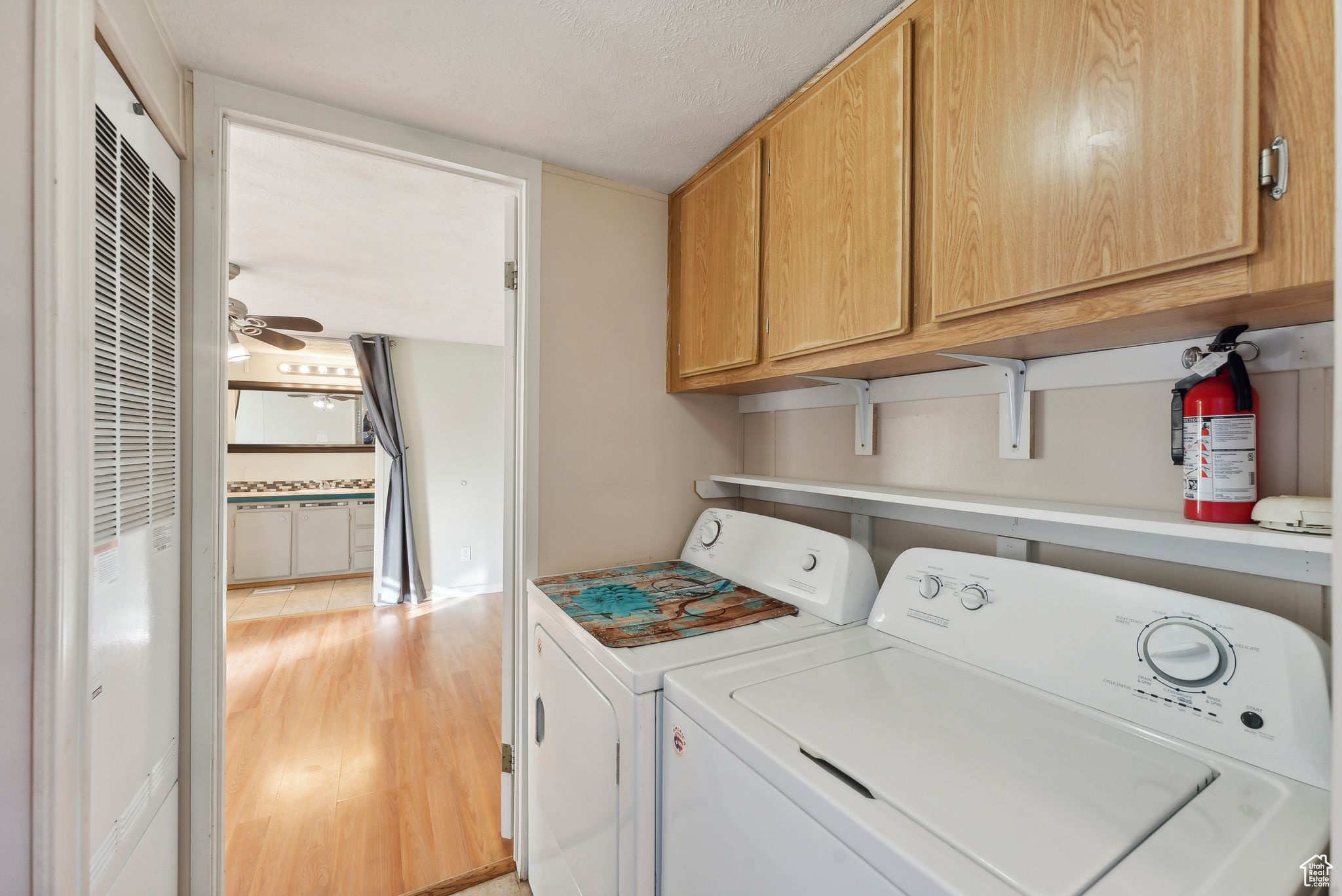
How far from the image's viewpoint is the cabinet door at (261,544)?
480cm

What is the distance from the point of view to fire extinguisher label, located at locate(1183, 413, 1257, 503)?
800mm

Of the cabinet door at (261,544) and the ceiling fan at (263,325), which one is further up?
the ceiling fan at (263,325)

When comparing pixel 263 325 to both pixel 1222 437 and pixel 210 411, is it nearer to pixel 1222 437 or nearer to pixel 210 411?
pixel 210 411

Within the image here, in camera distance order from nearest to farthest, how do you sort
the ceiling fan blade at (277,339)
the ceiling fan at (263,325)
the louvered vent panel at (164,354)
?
1. the louvered vent panel at (164,354)
2. the ceiling fan at (263,325)
3. the ceiling fan blade at (277,339)

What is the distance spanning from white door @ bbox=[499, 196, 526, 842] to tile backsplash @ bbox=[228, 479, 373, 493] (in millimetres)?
4590

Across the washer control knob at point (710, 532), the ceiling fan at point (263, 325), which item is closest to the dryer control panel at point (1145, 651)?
the washer control knob at point (710, 532)

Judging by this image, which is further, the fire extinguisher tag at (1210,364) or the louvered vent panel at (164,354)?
the louvered vent panel at (164,354)

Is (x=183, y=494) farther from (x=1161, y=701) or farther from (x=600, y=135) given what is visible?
(x=1161, y=701)

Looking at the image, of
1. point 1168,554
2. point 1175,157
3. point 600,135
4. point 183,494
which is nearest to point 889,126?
point 1175,157

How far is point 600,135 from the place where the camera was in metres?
1.58

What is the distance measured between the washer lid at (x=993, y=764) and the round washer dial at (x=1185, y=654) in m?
0.11

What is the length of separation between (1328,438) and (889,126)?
892mm

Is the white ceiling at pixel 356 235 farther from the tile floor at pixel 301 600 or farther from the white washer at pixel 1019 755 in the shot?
the tile floor at pixel 301 600

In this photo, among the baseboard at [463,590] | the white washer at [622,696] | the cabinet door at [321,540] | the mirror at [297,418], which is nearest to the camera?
the white washer at [622,696]
